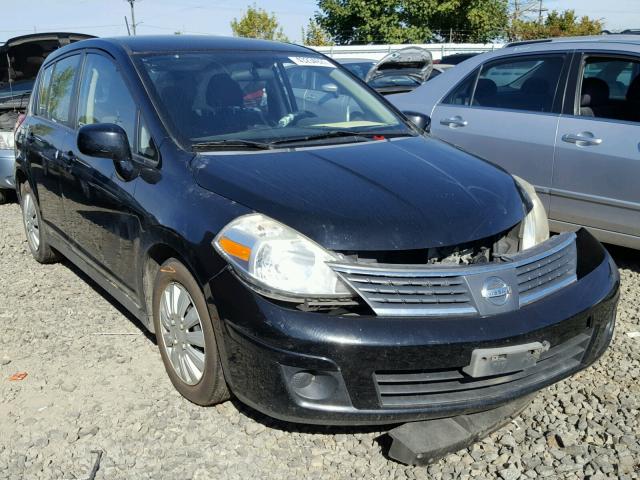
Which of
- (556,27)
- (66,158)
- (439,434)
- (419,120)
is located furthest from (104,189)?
(556,27)

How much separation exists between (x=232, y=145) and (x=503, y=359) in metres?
1.58

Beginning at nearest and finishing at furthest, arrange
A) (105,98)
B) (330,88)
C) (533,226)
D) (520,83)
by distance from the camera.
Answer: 1. (533,226)
2. (105,98)
3. (330,88)
4. (520,83)

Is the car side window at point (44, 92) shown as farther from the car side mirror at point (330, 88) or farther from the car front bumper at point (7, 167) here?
the car front bumper at point (7, 167)

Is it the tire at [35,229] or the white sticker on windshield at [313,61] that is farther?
the tire at [35,229]

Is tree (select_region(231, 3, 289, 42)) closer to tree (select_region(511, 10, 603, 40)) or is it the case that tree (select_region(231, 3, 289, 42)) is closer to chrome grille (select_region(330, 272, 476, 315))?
tree (select_region(511, 10, 603, 40))

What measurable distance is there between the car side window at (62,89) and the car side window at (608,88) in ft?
11.6

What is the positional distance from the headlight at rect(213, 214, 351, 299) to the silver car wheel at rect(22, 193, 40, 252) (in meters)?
3.11

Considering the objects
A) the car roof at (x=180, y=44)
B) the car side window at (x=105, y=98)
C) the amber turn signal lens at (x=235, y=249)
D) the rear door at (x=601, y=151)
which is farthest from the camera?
the rear door at (x=601, y=151)

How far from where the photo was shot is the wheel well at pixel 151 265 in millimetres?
3021

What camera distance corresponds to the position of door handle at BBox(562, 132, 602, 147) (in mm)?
4699

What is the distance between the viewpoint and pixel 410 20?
141 feet

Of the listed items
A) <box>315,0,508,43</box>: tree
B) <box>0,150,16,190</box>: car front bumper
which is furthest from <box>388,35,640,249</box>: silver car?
<box>315,0,508,43</box>: tree

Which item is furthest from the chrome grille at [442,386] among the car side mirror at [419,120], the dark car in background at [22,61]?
the dark car in background at [22,61]

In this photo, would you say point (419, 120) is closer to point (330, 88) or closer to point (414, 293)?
point (330, 88)
